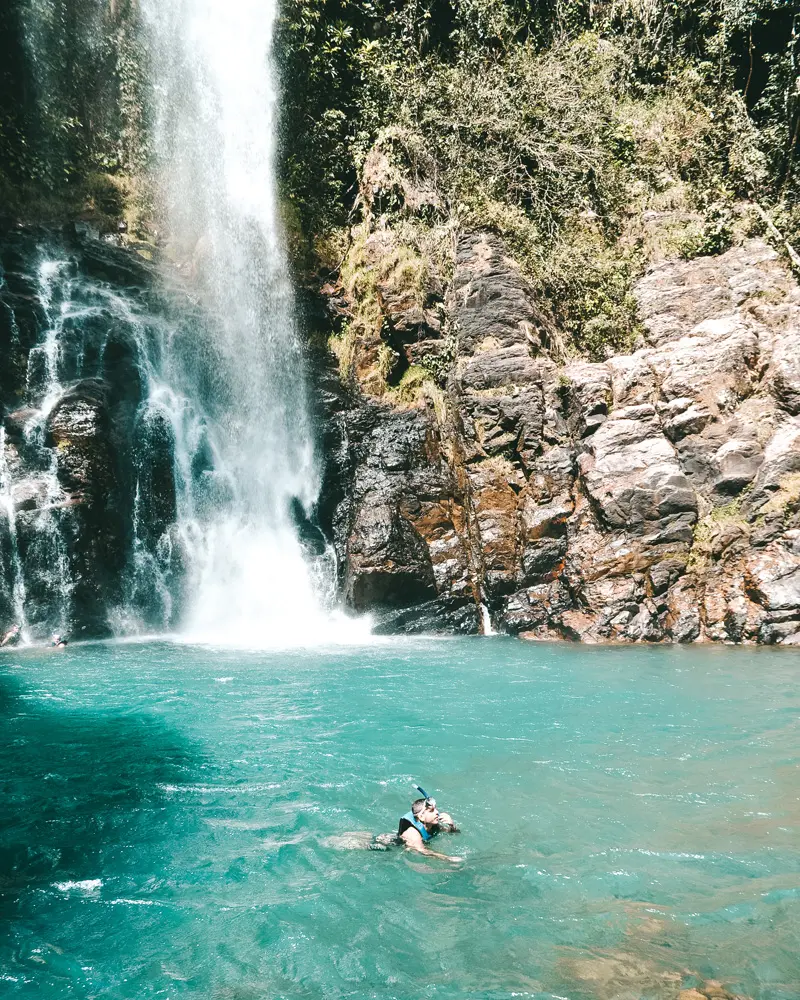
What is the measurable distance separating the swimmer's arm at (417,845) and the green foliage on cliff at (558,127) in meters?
15.2

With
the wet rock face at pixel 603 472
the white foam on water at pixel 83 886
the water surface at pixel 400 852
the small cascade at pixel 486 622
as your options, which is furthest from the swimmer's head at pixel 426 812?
the small cascade at pixel 486 622

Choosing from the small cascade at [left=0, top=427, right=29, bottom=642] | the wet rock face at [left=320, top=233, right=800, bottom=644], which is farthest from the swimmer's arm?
the small cascade at [left=0, top=427, right=29, bottom=642]

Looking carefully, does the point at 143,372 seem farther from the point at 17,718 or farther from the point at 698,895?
the point at 698,895

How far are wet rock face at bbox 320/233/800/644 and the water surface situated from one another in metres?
3.40

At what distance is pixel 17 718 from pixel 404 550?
889 centimetres

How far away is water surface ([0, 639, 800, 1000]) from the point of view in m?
4.04

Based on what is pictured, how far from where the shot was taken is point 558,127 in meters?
21.3

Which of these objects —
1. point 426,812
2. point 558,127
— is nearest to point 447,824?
point 426,812

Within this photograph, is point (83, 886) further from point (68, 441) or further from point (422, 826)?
point (68, 441)

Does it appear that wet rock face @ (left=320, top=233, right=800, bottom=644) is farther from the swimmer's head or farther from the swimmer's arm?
the swimmer's arm

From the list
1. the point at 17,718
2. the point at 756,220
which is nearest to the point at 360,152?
the point at 756,220

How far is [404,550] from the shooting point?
16.1 m

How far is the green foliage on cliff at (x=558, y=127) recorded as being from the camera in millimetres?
19156

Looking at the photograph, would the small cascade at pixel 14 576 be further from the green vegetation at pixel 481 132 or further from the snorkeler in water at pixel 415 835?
the snorkeler in water at pixel 415 835
